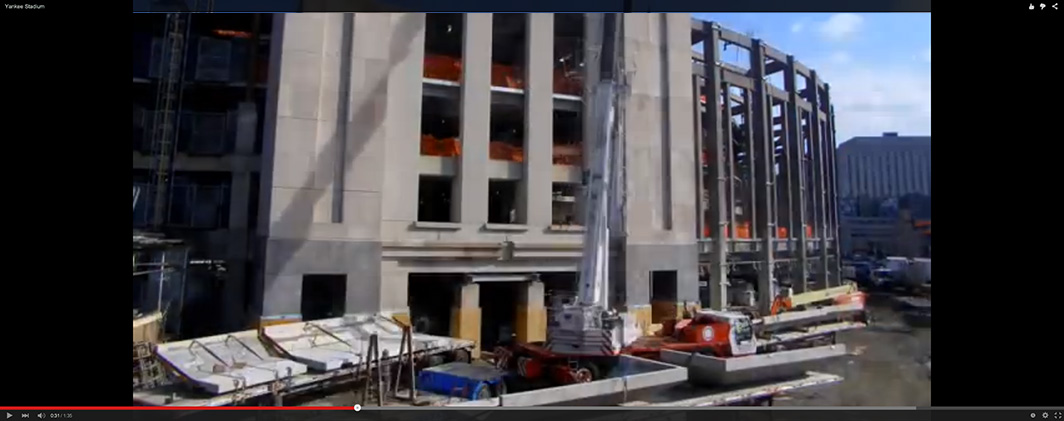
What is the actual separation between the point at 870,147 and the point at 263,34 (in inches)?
140

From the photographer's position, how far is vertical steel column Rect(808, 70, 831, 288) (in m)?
2.91

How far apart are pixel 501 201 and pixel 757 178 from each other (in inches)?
62.3

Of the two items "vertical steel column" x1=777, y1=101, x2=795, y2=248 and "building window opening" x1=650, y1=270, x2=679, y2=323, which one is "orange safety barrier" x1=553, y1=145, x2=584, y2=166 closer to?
"building window opening" x1=650, y1=270, x2=679, y2=323

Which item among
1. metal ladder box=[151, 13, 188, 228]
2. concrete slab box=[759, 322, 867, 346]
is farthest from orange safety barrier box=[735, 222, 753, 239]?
metal ladder box=[151, 13, 188, 228]

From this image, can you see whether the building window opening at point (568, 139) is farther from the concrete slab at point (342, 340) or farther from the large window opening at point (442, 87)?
the concrete slab at point (342, 340)

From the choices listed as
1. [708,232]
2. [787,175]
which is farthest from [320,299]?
[787,175]

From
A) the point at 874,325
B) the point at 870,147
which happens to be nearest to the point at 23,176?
the point at 870,147

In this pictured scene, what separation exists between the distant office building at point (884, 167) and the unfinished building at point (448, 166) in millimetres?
321

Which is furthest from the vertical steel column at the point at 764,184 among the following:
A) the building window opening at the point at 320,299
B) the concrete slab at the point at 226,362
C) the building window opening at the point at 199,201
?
the building window opening at the point at 199,201

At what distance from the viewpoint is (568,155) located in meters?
3.64

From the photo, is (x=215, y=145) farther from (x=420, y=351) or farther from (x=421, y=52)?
(x=420, y=351)

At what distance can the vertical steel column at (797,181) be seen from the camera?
10.2 ft
